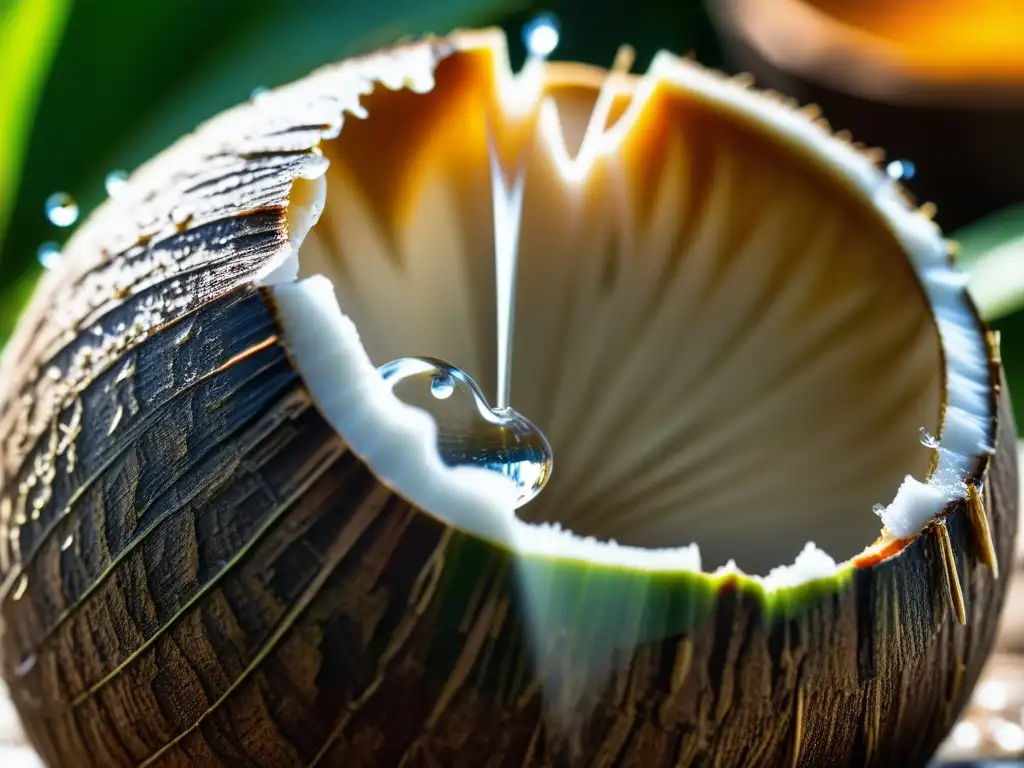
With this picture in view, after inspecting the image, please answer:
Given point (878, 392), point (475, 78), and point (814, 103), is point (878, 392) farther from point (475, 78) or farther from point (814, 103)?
point (814, 103)

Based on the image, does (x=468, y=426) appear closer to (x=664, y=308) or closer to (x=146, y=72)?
(x=664, y=308)

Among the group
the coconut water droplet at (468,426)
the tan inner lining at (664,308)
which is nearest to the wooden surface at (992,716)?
the tan inner lining at (664,308)

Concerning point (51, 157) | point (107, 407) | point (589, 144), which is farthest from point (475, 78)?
point (51, 157)

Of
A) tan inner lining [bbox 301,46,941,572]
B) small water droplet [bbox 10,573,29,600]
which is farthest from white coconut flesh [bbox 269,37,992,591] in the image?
small water droplet [bbox 10,573,29,600]

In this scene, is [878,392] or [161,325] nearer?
[161,325]

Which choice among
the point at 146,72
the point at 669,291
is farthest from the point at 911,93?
the point at 146,72

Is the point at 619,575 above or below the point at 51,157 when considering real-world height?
below
